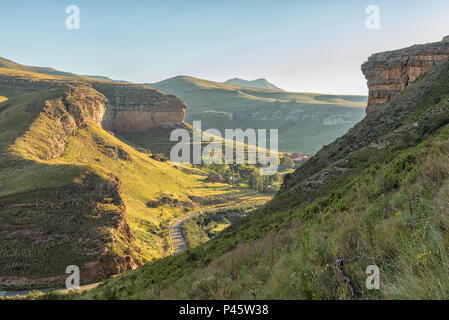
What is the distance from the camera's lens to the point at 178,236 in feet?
138

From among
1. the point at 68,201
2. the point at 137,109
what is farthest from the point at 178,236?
the point at 137,109

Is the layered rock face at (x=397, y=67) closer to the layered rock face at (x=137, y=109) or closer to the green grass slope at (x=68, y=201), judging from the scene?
the green grass slope at (x=68, y=201)

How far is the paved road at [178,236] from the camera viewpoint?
3803 cm

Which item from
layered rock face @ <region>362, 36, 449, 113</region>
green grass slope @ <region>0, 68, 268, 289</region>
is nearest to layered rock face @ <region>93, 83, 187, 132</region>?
green grass slope @ <region>0, 68, 268, 289</region>

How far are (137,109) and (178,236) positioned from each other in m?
73.5

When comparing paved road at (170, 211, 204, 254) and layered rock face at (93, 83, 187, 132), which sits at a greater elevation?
layered rock face at (93, 83, 187, 132)

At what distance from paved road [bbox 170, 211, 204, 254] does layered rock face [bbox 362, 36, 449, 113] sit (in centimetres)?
3469

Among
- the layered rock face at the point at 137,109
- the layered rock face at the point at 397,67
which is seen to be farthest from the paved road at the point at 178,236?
the layered rock face at the point at 137,109

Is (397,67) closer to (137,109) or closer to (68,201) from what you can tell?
(68,201)

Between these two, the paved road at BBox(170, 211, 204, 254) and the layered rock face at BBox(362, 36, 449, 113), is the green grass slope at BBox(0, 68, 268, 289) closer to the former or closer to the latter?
the paved road at BBox(170, 211, 204, 254)

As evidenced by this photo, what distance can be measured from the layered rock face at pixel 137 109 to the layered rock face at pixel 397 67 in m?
84.4

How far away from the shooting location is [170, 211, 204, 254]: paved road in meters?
38.0

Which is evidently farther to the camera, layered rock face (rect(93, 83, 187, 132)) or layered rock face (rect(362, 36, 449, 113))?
layered rock face (rect(93, 83, 187, 132))
